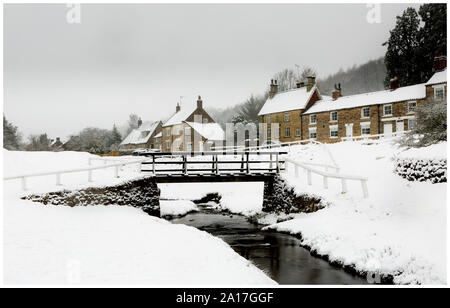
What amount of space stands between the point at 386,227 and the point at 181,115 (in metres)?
42.3

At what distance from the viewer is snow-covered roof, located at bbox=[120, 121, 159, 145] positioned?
5538 centimetres

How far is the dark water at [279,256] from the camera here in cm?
828

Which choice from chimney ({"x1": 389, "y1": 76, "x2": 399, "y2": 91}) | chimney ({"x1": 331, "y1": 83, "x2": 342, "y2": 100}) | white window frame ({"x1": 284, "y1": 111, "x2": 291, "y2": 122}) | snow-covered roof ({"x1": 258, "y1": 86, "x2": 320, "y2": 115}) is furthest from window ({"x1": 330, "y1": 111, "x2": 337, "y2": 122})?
chimney ({"x1": 389, "y1": 76, "x2": 399, "y2": 91})

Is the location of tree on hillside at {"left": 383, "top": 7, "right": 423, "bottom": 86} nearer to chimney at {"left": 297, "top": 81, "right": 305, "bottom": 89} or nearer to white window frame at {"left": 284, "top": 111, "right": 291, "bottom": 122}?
chimney at {"left": 297, "top": 81, "right": 305, "bottom": 89}

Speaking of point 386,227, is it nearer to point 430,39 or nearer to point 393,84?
point 393,84

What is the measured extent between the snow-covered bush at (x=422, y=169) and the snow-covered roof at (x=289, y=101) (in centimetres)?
2984

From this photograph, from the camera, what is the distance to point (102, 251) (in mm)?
7656

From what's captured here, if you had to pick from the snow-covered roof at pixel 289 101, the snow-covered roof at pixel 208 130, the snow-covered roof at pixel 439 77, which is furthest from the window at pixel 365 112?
the snow-covered roof at pixel 208 130

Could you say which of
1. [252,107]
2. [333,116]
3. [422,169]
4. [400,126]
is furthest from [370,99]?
[422,169]

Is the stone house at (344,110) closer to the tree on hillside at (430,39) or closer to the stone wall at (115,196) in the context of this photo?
the tree on hillside at (430,39)

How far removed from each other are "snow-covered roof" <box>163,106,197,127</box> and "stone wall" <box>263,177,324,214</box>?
29.9m

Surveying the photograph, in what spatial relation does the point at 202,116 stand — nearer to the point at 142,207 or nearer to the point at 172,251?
the point at 142,207

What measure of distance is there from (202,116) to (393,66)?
2447cm
